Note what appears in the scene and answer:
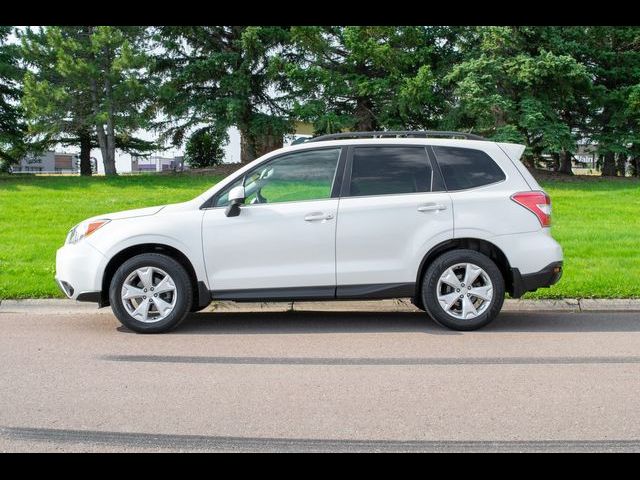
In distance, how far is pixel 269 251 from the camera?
697 centimetres

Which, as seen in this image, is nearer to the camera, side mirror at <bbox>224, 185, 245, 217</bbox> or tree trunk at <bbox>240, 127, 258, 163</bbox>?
side mirror at <bbox>224, 185, 245, 217</bbox>

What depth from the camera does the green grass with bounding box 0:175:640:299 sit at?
8930mm

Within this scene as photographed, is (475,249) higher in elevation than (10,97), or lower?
lower

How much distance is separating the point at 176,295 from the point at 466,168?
326cm

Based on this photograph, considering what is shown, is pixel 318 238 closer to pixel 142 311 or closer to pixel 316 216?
pixel 316 216

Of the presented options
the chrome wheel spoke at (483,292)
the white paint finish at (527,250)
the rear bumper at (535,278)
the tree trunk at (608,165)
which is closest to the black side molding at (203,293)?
the chrome wheel spoke at (483,292)

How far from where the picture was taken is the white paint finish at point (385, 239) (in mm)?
7008

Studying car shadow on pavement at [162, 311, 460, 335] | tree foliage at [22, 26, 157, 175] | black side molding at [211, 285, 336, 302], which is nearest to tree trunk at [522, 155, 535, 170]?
tree foliage at [22, 26, 157, 175]

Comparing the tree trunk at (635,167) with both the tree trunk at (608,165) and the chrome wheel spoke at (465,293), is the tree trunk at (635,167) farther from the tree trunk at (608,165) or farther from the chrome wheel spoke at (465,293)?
the chrome wheel spoke at (465,293)

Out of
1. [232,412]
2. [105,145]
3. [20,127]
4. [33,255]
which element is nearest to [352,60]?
[105,145]

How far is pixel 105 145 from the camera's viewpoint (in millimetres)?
28531

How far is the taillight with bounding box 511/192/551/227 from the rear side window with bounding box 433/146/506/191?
0.95 ft

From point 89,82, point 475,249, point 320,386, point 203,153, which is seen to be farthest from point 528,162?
point 320,386

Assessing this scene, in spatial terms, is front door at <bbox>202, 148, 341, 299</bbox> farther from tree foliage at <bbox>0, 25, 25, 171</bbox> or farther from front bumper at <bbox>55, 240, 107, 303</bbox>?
tree foliage at <bbox>0, 25, 25, 171</bbox>
